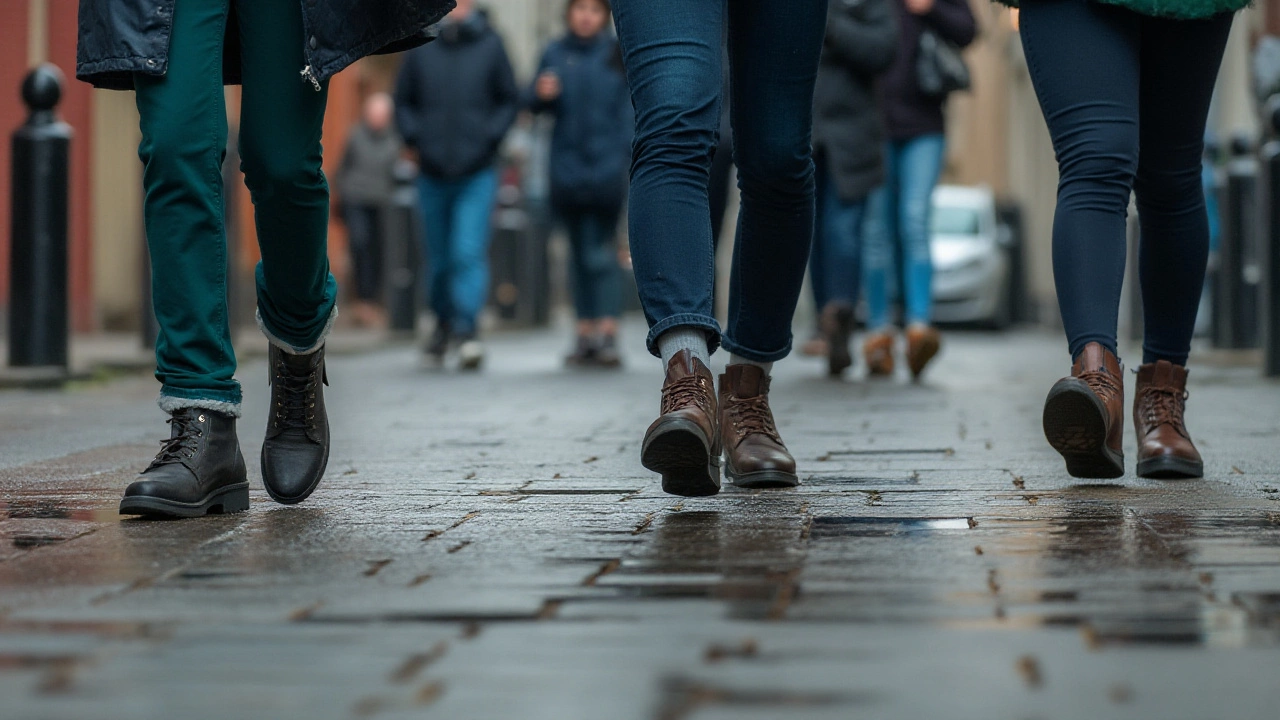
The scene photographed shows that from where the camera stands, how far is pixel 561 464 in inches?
194

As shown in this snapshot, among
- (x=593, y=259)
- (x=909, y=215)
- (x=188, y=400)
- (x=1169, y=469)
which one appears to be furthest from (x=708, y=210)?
(x=593, y=259)

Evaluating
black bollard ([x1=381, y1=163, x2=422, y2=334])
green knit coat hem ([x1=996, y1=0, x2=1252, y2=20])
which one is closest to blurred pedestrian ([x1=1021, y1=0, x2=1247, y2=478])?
green knit coat hem ([x1=996, y1=0, x2=1252, y2=20])

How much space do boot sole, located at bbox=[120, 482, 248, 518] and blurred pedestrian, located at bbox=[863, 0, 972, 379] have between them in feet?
18.5

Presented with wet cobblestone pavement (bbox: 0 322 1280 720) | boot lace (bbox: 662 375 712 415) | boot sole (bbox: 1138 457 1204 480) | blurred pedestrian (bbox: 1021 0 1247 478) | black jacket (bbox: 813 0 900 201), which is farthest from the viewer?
black jacket (bbox: 813 0 900 201)

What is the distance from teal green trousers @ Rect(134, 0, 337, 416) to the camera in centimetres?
383

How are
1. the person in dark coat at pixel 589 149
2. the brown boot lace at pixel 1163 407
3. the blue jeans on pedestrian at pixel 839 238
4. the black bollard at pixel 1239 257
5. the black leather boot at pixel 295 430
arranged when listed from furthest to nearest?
the person in dark coat at pixel 589 149, the black bollard at pixel 1239 257, the blue jeans on pedestrian at pixel 839 238, the brown boot lace at pixel 1163 407, the black leather boot at pixel 295 430

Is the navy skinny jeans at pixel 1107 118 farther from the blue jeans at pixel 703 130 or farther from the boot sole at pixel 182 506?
the boot sole at pixel 182 506

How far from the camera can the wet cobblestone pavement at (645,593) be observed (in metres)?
2.12

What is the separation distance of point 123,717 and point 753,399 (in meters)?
2.42

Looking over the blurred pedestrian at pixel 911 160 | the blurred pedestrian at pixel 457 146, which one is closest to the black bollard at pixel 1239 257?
the blurred pedestrian at pixel 911 160

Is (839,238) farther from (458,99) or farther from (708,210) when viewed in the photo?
(708,210)

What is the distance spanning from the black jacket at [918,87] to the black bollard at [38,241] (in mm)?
3685

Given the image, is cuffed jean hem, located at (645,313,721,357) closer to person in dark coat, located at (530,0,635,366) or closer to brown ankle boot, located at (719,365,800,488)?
brown ankle boot, located at (719,365,800,488)

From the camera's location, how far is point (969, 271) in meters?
19.5
